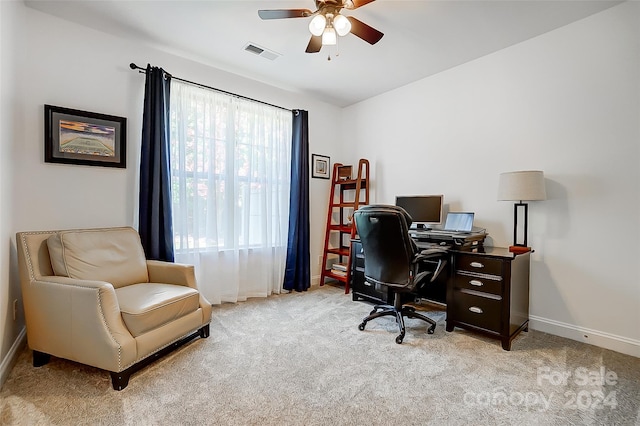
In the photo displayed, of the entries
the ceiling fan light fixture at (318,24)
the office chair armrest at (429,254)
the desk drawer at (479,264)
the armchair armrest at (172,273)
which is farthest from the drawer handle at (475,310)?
the ceiling fan light fixture at (318,24)

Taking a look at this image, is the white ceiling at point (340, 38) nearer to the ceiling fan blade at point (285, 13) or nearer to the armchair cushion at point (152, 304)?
the ceiling fan blade at point (285, 13)

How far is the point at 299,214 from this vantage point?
12.0 ft

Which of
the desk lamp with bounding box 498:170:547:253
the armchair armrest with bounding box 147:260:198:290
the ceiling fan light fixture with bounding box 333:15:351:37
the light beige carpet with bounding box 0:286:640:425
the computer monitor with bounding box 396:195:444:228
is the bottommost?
the light beige carpet with bounding box 0:286:640:425

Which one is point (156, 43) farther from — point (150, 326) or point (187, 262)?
point (150, 326)

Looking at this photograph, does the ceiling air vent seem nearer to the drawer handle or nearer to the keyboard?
the keyboard

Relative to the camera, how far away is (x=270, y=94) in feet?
11.7

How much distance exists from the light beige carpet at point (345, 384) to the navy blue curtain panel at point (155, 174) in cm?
102

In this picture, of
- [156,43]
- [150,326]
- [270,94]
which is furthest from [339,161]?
[150,326]

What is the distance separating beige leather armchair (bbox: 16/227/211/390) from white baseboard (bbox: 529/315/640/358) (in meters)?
2.81

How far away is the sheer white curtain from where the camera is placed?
2885 millimetres

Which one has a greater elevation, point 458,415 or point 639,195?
point 639,195

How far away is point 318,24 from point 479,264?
83.9 inches

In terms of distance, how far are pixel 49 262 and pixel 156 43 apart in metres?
2.07

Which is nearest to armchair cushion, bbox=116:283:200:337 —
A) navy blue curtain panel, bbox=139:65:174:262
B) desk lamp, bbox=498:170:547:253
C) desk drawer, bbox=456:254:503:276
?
navy blue curtain panel, bbox=139:65:174:262
